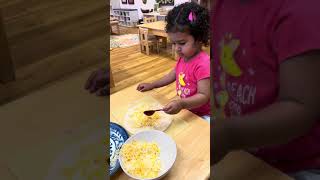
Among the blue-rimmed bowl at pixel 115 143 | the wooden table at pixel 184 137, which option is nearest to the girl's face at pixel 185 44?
the wooden table at pixel 184 137

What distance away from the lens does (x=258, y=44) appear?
11.6 inches

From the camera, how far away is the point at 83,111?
0.38 ft

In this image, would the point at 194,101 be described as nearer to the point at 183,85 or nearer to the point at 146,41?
the point at 183,85

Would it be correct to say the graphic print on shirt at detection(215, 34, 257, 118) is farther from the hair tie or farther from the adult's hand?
the hair tie

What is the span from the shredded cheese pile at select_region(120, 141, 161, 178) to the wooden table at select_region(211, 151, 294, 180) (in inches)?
6.7

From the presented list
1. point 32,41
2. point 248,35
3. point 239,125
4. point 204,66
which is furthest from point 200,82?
point 32,41

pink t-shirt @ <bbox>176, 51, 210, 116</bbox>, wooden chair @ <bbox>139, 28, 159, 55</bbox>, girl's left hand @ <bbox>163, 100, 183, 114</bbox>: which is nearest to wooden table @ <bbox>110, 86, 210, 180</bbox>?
girl's left hand @ <bbox>163, 100, 183, 114</bbox>

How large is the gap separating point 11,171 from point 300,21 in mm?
288

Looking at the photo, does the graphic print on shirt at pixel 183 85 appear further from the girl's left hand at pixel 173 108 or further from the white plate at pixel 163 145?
the white plate at pixel 163 145

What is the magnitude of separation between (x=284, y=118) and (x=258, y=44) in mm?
114

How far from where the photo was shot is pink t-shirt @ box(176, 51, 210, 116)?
892 millimetres

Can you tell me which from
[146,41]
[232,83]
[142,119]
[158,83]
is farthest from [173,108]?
[146,41]

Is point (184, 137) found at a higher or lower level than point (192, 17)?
lower

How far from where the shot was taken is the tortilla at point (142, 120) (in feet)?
1.77
